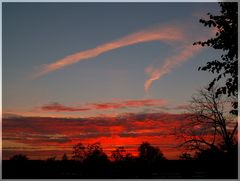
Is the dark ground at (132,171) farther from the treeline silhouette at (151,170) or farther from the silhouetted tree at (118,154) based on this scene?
the silhouetted tree at (118,154)

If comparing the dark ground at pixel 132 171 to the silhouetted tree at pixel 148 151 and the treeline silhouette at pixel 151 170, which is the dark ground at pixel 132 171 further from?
the silhouetted tree at pixel 148 151

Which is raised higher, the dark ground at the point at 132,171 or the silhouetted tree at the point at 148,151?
the silhouetted tree at the point at 148,151

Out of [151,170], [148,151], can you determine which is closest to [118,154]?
[148,151]

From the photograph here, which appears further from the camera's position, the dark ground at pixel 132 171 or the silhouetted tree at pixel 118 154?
the silhouetted tree at pixel 118 154

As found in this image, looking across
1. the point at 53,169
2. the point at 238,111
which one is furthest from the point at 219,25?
the point at 53,169

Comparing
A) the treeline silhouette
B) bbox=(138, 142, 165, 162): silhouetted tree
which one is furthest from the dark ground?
bbox=(138, 142, 165, 162): silhouetted tree

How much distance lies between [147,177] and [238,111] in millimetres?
14581

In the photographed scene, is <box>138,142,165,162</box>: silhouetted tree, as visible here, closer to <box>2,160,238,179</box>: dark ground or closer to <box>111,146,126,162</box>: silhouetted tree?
<box>111,146,126,162</box>: silhouetted tree

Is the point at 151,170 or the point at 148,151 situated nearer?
the point at 151,170

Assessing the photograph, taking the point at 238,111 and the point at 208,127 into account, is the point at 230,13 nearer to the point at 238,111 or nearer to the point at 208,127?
the point at 238,111

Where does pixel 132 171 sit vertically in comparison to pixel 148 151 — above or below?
below

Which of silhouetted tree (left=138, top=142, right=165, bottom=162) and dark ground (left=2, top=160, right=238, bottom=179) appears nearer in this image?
dark ground (left=2, top=160, right=238, bottom=179)

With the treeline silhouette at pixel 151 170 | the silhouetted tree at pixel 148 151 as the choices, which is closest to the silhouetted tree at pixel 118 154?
the silhouetted tree at pixel 148 151

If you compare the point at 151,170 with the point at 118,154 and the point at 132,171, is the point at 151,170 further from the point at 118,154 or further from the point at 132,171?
the point at 118,154
